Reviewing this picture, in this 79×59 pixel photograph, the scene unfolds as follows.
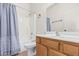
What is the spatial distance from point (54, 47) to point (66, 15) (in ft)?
1.33

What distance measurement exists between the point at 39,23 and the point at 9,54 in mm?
564

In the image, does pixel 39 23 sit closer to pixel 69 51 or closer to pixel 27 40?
pixel 27 40

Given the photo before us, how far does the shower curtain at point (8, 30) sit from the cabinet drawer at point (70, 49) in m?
0.63

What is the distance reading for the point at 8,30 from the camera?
133 cm

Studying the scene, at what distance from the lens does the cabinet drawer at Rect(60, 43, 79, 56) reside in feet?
3.36

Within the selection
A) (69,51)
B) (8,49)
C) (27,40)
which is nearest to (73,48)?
(69,51)

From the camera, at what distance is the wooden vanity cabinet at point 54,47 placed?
1.05 metres

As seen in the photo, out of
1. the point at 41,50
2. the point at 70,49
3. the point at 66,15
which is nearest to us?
the point at 70,49

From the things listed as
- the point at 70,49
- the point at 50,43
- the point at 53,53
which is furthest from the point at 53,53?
the point at 70,49

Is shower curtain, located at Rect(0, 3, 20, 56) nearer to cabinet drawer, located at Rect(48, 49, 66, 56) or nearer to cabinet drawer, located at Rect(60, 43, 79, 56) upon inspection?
cabinet drawer, located at Rect(48, 49, 66, 56)

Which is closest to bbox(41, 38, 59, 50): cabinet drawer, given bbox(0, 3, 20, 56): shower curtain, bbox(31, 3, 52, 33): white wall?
bbox(31, 3, 52, 33): white wall

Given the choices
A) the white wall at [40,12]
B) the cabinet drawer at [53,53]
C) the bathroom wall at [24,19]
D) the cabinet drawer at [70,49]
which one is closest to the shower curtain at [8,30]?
Answer: the bathroom wall at [24,19]

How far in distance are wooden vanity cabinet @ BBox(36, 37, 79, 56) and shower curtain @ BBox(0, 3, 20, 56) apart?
317mm

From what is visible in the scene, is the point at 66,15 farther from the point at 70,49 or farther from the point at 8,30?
the point at 8,30
